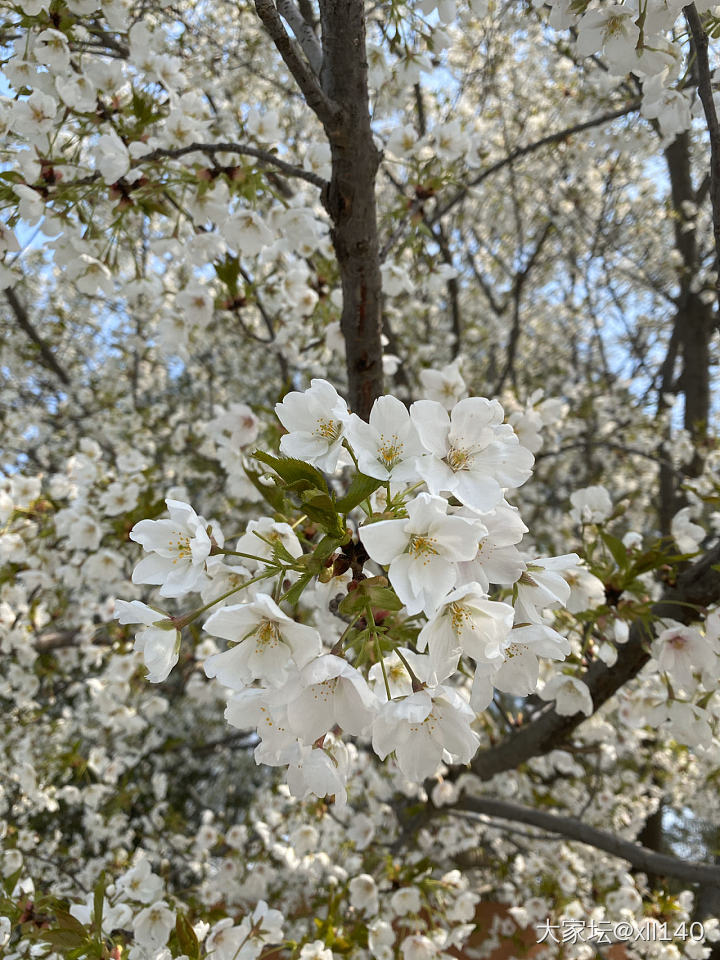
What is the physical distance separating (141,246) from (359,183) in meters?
3.77

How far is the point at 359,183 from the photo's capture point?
1.50 m

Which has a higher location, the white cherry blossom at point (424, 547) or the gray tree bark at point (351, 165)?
the gray tree bark at point (351, 165)

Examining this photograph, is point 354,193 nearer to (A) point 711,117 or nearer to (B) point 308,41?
(B) point 308,41

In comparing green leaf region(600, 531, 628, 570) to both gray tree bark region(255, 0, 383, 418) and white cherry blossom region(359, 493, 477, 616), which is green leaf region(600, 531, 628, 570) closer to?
gray tree bark region(255, 0, 383, 418)

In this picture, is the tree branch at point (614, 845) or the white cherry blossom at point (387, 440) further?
the tree branch at point (614, 845)

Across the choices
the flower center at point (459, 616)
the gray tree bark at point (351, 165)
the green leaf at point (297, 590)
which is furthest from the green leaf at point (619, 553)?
the green leaf at point (297, 590)

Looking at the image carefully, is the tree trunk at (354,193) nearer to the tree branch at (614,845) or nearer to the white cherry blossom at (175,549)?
the white cherry blossom at (175,549)

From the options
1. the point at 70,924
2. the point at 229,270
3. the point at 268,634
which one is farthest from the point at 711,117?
the point at 70,924

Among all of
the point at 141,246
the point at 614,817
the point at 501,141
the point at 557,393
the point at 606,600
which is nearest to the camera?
the point at 606,600

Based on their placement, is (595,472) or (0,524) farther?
(595,472)

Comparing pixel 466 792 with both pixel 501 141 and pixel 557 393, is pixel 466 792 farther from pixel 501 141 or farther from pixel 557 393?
pixel 501 141

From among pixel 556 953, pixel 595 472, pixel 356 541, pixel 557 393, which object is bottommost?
pixel 556 953

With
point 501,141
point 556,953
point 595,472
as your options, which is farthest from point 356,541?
point 501,141

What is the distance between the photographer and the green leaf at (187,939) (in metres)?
1.36
